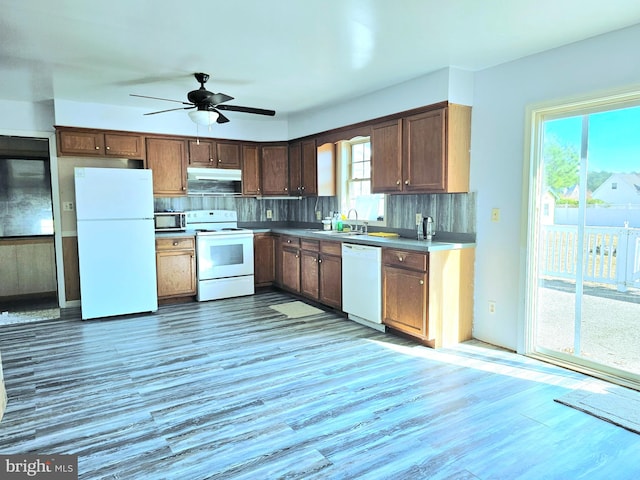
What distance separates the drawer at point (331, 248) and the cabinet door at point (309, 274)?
0.19 metres

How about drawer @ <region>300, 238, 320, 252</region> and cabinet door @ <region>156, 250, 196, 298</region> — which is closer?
drawer @ <region>300, 238, 320, 252</region>

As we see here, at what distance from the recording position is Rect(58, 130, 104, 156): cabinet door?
480 centimetres

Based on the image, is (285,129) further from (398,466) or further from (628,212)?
(398,466)

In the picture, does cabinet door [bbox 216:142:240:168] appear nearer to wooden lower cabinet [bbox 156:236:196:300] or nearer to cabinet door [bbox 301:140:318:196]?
cabinet door [bbox 301:140:318:196]

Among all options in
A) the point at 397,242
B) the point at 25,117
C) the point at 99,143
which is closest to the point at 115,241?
the point at 99,143

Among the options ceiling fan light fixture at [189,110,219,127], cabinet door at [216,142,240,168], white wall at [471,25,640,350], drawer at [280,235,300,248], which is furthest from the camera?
cabinet door at [216,142,240,168]

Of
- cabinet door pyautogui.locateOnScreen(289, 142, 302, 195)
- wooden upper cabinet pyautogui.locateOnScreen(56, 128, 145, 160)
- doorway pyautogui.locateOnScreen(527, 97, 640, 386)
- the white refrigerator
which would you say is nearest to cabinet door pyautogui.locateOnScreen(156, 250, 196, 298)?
the white refrigerator

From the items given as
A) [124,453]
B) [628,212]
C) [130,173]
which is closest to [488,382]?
[628,212]

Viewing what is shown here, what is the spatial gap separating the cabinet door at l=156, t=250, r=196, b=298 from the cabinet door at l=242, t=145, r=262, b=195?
129 cm

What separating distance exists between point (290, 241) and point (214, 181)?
1.39 meters

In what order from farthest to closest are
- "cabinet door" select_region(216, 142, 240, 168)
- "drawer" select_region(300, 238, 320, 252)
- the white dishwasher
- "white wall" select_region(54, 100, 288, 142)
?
"cabinet door" select_region(216, 142, 240, 168) → "drawer" select_region(300, 238, 320, 252) → "white wall" select_region(54, 100, 288, 142) → the white dishwasher

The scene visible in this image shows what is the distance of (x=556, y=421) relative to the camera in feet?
8.03

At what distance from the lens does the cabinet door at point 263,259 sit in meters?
5.90

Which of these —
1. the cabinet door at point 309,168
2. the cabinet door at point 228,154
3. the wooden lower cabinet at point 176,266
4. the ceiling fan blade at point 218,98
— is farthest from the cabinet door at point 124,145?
the cabinet door at point 309,168
